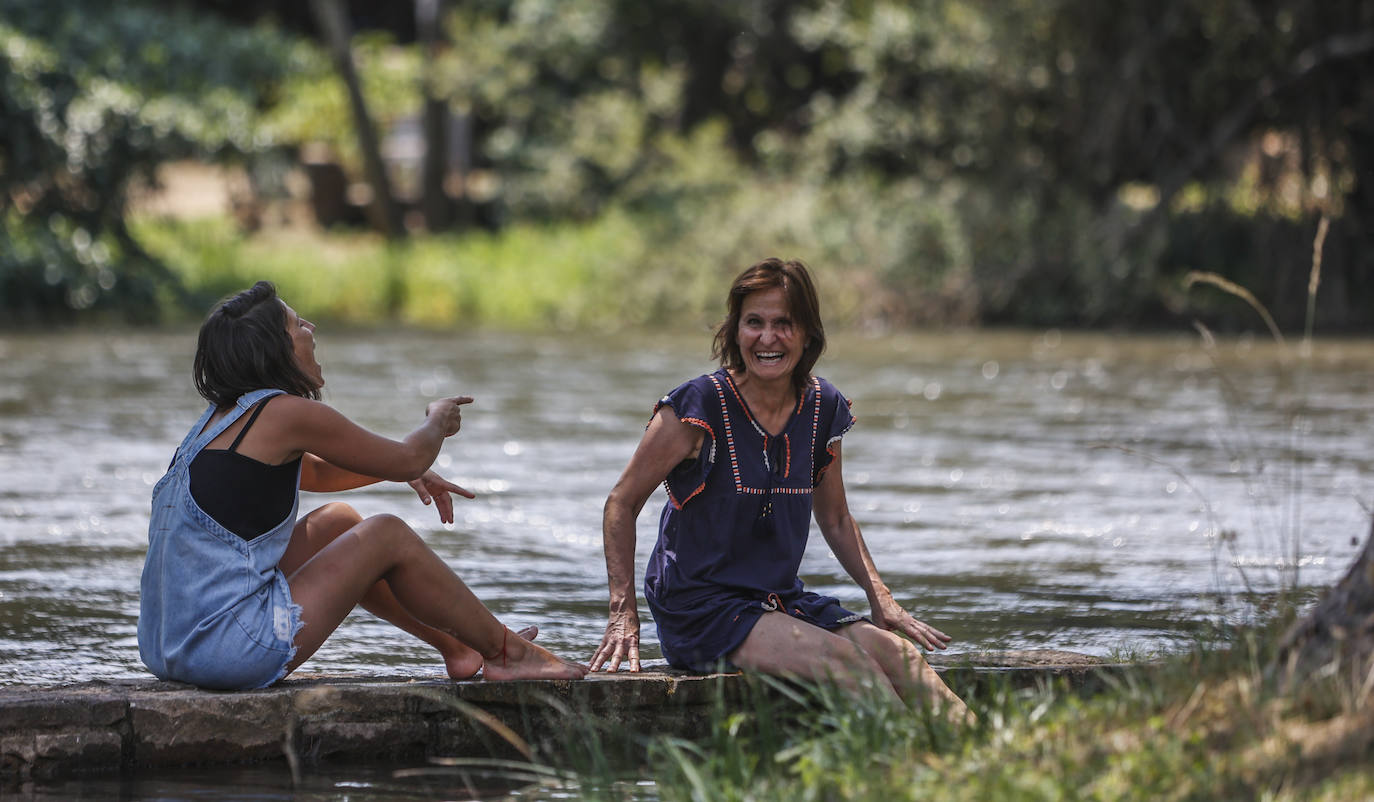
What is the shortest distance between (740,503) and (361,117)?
2627 cm

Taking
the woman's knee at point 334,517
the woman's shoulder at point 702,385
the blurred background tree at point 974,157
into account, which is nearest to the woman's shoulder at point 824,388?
the woman's shoulder at point 702,385

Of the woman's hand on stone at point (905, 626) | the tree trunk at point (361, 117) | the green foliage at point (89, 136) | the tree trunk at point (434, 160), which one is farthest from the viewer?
the tree trunk at point (434, 160)

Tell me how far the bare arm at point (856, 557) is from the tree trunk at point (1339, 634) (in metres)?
1.18

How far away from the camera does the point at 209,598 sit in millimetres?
4859

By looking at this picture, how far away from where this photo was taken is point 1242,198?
22.0 m

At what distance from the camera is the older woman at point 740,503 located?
5.09m

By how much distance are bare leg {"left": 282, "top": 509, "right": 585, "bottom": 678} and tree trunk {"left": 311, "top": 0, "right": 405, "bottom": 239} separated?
25.2 metres

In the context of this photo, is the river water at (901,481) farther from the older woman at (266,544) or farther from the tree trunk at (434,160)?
the tree trunk at (434,160)

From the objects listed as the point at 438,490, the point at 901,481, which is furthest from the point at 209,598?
the point at 901,481

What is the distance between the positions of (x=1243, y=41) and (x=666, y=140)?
9.56m

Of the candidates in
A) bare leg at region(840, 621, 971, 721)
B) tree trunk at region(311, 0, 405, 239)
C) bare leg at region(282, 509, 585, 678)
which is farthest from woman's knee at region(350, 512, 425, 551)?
tree trunk at region(311, 0, 405, 239)

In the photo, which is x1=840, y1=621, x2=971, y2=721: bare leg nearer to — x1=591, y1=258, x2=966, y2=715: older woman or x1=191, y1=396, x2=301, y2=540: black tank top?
x1=591, y1=258, x2=966, y2=715: older woman

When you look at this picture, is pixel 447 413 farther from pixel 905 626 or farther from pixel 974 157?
pixel 974 157

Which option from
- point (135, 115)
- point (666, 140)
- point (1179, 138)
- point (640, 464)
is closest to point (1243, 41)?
point (1179, 138)
